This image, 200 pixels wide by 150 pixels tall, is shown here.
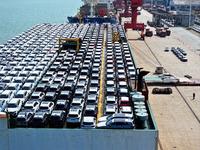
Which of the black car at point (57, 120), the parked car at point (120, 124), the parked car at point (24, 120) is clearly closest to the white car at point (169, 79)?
the parked car at point (120, 124)

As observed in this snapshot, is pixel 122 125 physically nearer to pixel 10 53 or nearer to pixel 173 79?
pixel 173 79

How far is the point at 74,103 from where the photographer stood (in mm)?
21156

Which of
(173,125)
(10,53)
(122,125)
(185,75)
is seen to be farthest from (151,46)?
(122,125)

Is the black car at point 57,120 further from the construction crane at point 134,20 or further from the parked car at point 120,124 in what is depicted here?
the construction crane at point 134,20

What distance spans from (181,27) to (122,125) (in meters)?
75.7

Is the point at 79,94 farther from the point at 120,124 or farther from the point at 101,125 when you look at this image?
the point at 120,124

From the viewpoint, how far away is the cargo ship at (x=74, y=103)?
16.4 meters

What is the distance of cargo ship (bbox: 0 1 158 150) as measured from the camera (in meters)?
16.4

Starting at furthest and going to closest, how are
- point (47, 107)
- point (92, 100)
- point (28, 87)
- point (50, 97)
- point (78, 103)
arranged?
point (28, 87) < point (50, 97) < point (92, 100) < point (78, 103) < point (47, 107)

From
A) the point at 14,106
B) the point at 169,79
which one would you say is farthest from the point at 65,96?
the point at 169,79

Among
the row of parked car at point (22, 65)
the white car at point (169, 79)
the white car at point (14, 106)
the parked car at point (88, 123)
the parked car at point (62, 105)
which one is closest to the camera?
the parked car at point (88, 123)

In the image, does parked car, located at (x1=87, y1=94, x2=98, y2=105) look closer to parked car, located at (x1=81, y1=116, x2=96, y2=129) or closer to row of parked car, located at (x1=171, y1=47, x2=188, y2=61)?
parked car, located at (x1=81, y1=116, x2=96, y2=129)

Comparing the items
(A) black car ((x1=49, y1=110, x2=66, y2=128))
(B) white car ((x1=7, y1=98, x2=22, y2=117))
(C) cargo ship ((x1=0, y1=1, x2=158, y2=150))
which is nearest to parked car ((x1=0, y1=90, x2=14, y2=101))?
(C) cargo ship ((x1=0, y1=1, x2=158, y2=150))

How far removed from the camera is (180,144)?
21031 millimetres
